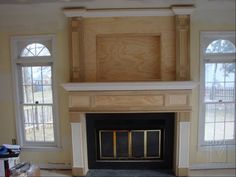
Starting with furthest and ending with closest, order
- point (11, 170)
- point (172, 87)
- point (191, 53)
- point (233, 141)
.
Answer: point (233, 141) → point (191, 53) → point (172, 87) → point (11, 170)

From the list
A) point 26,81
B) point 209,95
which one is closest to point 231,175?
point 209,95

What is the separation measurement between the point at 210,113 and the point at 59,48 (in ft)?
8.69

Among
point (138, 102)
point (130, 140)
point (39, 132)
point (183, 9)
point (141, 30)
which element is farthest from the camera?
point (39, 132)

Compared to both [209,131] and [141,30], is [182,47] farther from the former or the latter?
[209,131]

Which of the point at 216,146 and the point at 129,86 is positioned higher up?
the point at 129,86

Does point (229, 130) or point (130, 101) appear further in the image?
point (229, 130)

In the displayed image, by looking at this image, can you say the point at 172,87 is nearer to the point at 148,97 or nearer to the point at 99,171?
the point at 148,97

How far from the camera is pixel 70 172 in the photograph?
13.1ft

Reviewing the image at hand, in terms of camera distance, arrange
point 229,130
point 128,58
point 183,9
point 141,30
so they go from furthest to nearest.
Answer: point 229,130 → point 128,58 → point 141,30 → point 183,9

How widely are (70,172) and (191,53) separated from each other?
2.70 m

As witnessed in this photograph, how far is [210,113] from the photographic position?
4020mm

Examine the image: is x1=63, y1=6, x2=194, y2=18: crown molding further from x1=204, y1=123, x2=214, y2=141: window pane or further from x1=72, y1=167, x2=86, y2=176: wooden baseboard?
x1=72, y1=167, x2=86, y2=176: wooden baseboard

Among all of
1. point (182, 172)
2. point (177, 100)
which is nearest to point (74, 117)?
point (177, 100)

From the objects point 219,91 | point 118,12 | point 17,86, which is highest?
point 118,12
